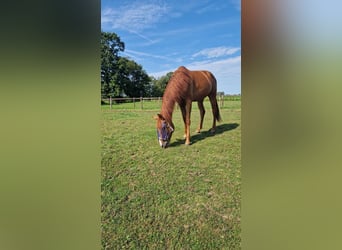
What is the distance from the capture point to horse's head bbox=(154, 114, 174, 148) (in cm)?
182

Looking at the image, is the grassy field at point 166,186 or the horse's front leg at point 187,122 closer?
the grassy field at point 166,186

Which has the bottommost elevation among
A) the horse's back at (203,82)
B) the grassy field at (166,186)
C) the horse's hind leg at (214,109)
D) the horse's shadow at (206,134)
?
the grassy field at (166,186)

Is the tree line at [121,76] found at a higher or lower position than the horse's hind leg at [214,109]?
higher

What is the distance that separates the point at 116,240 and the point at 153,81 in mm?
1153

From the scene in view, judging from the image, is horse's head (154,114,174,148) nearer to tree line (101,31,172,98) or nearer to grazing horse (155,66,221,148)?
grazing horse (155,66,221,148)

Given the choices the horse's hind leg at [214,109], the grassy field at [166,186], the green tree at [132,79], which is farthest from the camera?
the horse's hind leg at [214,109]

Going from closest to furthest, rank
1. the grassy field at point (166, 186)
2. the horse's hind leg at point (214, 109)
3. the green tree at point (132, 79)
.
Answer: the grassy field at point (166, 186), the green tree at point (132, 79), the horse's hind leg at point (214, 109)

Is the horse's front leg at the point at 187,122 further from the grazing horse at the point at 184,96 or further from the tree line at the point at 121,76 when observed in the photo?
the tree line at the point at 121,76

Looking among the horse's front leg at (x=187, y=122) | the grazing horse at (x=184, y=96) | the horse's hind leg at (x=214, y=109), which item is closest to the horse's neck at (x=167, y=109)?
the grazing horse at (x=184, y=96)

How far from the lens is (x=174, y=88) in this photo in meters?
1.86

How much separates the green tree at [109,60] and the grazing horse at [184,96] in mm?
397

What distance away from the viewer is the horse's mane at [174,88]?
1849 mm
